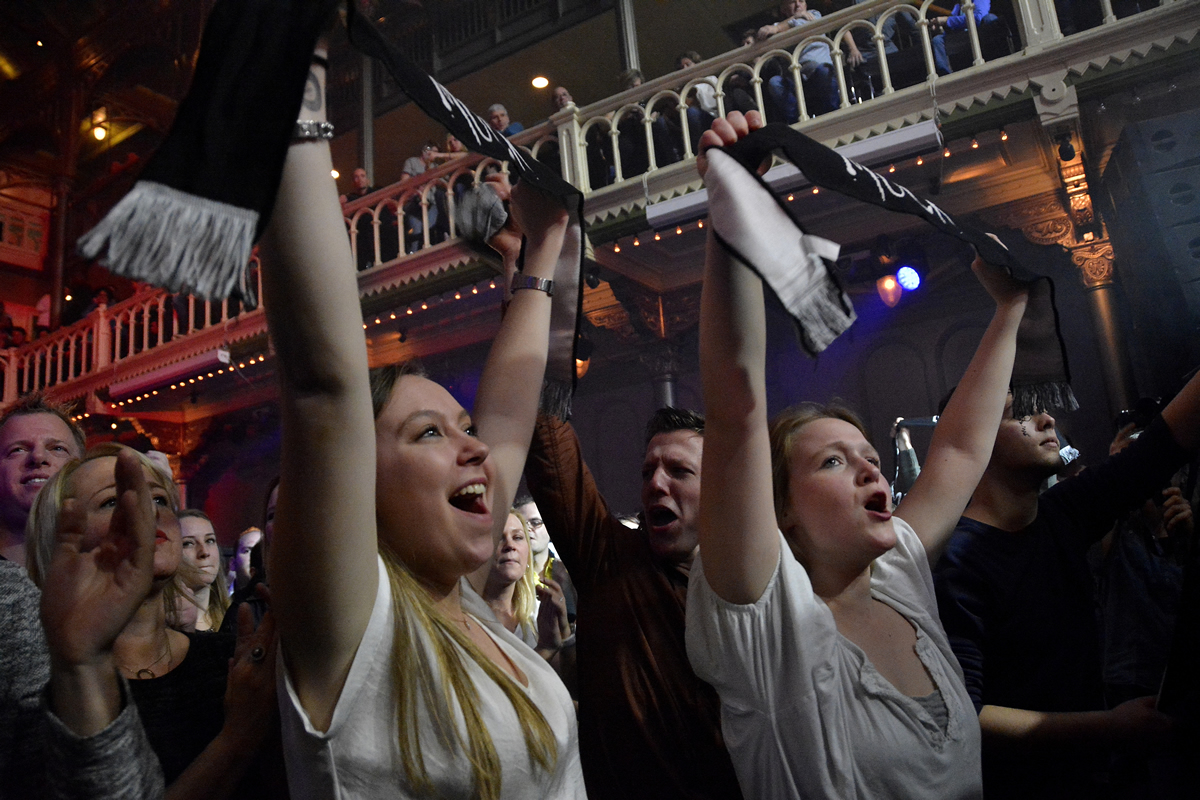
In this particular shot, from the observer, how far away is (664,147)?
6637 mm

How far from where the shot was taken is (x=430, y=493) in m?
1.07

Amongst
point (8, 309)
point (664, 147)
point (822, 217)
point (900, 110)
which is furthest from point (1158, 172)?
point (8, 309)

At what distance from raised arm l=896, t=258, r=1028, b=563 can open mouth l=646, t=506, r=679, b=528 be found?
533 millimetres

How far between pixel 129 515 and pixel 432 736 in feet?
1.54

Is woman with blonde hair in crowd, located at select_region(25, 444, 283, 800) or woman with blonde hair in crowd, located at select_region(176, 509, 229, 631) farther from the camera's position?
woman with blonde hair in crowd, located at select_region(176, 509, 229, 631)

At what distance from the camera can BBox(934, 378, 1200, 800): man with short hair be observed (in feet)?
5.01

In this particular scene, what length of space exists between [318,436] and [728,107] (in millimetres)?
6357

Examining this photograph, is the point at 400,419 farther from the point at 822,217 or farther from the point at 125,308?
the point at 125,308

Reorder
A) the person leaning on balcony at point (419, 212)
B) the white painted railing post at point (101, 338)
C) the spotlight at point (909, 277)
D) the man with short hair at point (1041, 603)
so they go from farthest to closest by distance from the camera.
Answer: the white painted railing post at point (101, 338)
the person leaning on balcony at point (419, 212)
the spotlight at point (909, 277)
the man with short hair at point (1041, 603)

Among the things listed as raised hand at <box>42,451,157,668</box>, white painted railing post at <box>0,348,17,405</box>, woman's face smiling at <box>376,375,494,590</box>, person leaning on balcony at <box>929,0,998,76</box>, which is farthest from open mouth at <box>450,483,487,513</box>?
white painted railing post at <box>0,348,17,405</box>

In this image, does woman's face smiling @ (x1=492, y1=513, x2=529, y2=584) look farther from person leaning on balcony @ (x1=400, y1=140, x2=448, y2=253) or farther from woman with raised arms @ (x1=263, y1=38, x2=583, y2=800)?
person leaning on balcony @ (x1=400, y1=140, x2=448, y2=253)

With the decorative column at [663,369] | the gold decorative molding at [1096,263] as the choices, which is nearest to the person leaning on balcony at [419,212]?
the decorative column at [663,369]

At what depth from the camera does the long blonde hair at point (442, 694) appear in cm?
85

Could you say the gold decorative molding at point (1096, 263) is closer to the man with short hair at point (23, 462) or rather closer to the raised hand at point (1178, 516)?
the raised hand at point (1178, 516)
